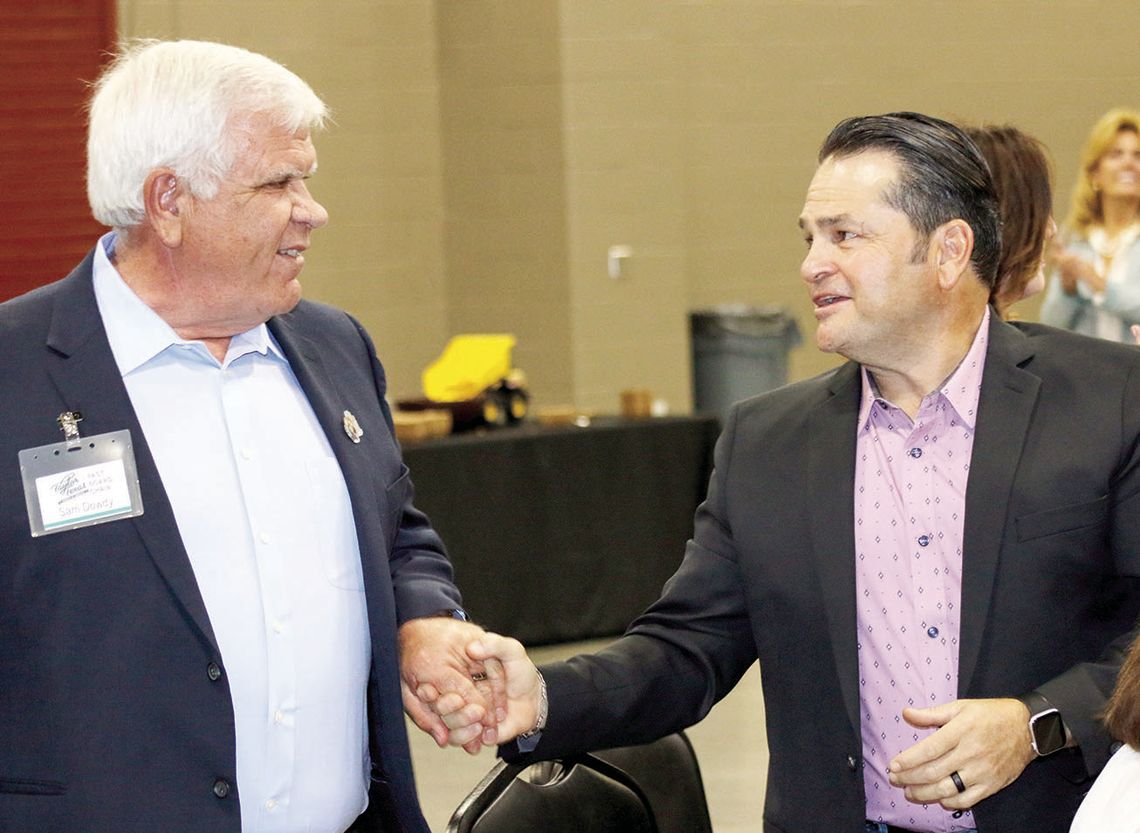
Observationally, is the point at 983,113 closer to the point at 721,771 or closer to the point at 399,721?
the point at 721,771

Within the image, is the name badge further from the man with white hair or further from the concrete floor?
the concrete floor

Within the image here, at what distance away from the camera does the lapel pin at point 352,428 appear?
7.12 feet

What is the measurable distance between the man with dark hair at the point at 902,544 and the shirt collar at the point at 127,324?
1.99 feet

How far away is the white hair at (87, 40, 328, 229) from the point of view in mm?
1985

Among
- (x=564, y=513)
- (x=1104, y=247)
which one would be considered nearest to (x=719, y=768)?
(x=564, y=513)

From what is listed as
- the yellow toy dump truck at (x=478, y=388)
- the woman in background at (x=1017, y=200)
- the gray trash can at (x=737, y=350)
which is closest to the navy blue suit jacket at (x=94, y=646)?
the woman in background at (x=1017, y=200)

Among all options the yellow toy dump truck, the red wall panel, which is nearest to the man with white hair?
the yellow toy dump truck

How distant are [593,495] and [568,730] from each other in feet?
12.7

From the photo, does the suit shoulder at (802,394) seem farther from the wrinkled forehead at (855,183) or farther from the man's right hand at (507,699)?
the man's right hand at (507,699)

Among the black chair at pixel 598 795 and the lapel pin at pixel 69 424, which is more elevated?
the lapel pin at pixel 69 424

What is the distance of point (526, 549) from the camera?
5.97 meters

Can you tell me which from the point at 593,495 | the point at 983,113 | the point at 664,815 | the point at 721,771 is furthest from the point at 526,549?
the point at 983,113

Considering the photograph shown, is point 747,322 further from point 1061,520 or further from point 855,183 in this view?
point 1061,520

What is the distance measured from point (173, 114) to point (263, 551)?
1.82ft
